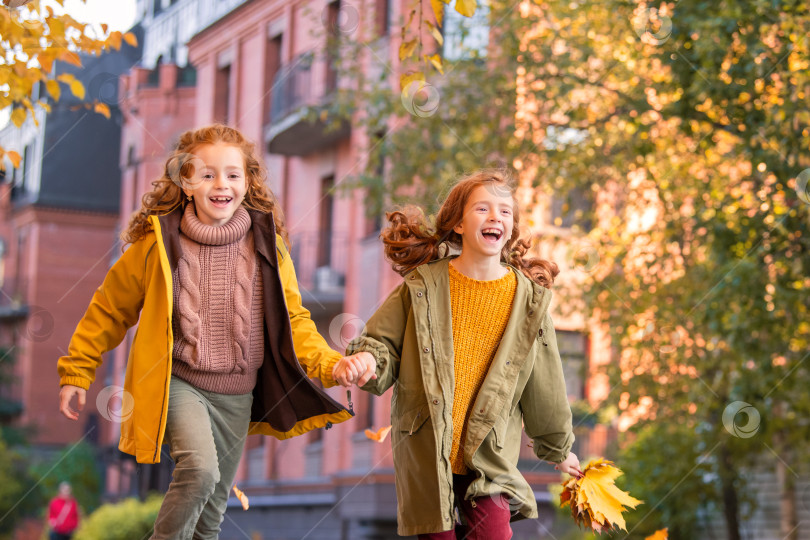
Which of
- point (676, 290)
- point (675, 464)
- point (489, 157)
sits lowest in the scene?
point (675, 464)

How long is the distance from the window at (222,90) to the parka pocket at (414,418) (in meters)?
15.6

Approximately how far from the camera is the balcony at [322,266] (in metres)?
16.0

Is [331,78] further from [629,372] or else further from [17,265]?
[17,265]

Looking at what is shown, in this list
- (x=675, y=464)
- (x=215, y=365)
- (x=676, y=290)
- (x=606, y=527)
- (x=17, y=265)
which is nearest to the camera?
(x=215, y=365)

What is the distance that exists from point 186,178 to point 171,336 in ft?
1.95

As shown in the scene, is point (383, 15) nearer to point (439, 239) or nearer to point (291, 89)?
point (291, 89)

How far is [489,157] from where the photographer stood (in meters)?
11.5

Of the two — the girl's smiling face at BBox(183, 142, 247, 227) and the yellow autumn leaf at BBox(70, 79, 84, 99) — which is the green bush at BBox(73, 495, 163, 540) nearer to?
the yellow autumn leaf at BBox(70, 79, 84, 99)

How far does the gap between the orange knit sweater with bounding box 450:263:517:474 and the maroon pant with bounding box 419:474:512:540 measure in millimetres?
120

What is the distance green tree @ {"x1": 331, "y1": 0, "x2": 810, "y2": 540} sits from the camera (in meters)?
9.03

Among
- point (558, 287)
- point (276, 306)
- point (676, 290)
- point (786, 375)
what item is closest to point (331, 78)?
point (558, 287)

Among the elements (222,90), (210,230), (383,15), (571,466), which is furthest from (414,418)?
(222,90)

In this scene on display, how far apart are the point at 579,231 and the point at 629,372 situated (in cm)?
170

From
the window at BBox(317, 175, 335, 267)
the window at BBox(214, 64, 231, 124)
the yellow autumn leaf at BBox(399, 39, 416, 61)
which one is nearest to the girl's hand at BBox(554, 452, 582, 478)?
the yellow autumn leaf at BBox(399, 39, 416, 61)
